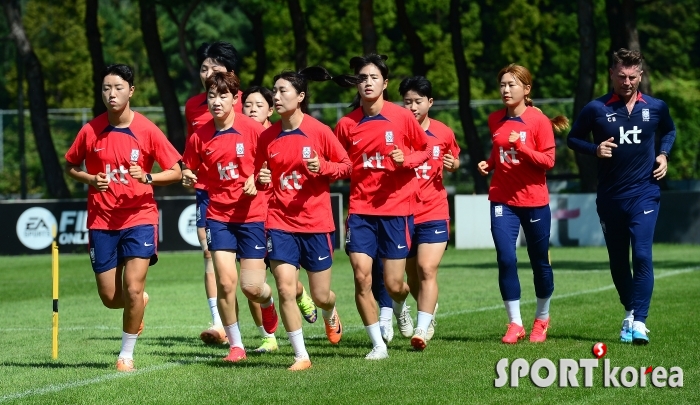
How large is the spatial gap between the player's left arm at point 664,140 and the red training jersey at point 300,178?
9.65 feet

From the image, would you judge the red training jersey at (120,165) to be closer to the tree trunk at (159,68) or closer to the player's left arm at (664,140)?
Answer: the player's left arm at (664,140)

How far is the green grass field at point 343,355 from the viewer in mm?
8594

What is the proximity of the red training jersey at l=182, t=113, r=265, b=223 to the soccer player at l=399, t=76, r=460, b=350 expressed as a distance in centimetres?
166

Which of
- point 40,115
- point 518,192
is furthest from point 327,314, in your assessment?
point 40,115

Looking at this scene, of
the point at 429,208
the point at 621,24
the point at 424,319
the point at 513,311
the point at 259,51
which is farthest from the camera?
the point at 259,51

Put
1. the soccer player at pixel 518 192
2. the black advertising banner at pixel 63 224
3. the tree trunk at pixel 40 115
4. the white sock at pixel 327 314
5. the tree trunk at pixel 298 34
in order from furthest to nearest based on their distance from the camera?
1. the tree trunk at pixel 40 115
2. the tree trunk at pixel 298 34
3. the black advertising banner at pixel 63 224
4. the soccer player at pixel 518 192
5. the white sock at pixel 327 314

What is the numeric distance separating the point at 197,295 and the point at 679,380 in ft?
34.5

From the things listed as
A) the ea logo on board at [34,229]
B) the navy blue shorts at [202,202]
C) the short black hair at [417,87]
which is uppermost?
the short black hair at [417,87]

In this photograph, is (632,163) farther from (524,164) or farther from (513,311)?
(513,311)

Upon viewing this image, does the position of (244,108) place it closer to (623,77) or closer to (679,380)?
(623,77)

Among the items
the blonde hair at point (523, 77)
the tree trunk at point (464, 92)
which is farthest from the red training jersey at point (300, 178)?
the tree trunk at point (464, 92)

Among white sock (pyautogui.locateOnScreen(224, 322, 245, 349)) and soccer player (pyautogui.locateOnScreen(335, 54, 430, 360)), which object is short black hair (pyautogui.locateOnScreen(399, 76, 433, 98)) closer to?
soccer player (pyautogui.locateOnScreen(335, 54, 430, 360))

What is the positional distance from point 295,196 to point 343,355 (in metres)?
1.60

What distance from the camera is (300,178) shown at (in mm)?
9977
